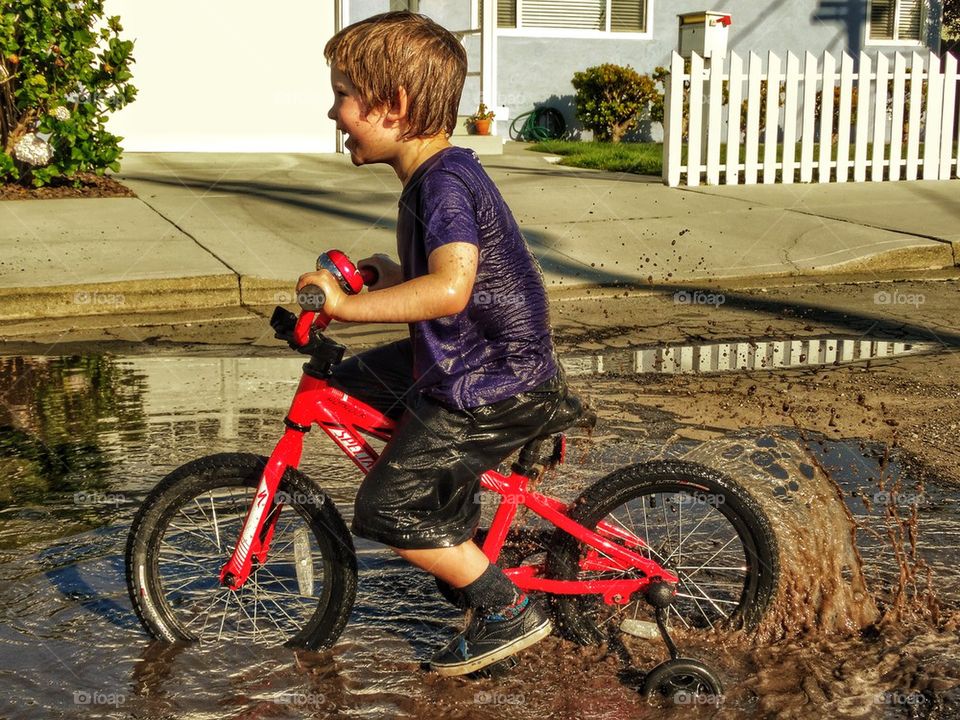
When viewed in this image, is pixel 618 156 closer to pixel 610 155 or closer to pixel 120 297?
pixel 610 155

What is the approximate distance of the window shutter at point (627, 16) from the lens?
20703 millimetres

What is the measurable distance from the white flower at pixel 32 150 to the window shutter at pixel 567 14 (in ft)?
33.1

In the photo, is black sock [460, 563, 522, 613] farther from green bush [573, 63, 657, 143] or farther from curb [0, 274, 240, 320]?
green bush [573, 63, 657, 143]

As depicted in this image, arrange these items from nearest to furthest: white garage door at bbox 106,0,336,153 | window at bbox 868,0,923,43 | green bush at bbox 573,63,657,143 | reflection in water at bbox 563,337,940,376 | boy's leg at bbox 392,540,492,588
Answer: boy's leg at bbox 392,540,492,588
reflection in water at bbox 563,337,940,376
white garage door at bbox 106,0,336,153
green bush at bbox 573,63,657,143
window at bbox 868,0,923,43

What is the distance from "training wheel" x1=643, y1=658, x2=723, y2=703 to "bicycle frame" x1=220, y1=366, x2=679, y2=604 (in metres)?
0.26

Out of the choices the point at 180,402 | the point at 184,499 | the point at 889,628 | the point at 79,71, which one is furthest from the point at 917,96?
the point at 184,499

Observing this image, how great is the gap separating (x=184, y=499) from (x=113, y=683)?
0.57 meters

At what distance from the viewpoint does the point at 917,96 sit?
47.0ft

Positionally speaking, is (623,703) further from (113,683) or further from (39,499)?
(39,499)

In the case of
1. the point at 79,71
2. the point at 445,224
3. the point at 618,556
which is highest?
the point at 79,71

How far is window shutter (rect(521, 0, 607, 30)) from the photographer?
797 inches

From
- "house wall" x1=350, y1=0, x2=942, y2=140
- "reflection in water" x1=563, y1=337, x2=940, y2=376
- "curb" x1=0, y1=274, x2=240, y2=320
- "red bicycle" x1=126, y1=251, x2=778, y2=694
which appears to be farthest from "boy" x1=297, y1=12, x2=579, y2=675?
"house wall" x1=350, y1=0, x2=942, y2=140

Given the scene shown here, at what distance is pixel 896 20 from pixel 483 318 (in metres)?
21.0

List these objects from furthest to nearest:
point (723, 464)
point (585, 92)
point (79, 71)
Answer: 1. point (585, 92)
2. point (79, 71)
3. point (723, 464)
